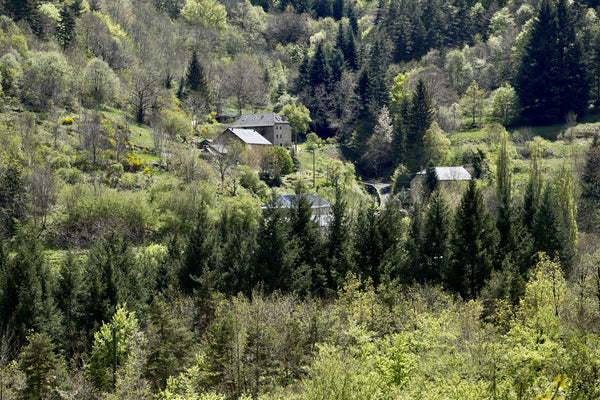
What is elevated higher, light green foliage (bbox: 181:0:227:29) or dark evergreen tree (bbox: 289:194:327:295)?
light green foliage (bbox: 181:0:227:29)

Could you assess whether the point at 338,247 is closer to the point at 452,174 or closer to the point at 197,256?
the point at 197,256

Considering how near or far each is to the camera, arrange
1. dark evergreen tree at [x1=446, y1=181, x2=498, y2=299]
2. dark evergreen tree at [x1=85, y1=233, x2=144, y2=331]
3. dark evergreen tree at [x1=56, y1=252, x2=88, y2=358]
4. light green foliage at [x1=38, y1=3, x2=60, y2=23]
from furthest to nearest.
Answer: light green foliage at [x1=38, y1=3, x2=60, y2=23], dark evergreen tree at [x1=446, y1=181, x2=498, y2=299], dark evergreen tree at [x1=56, y1=252, x2=88, y2=358], dark evergreen tree at [x1=85, y1=233, x2=144, y2=331]

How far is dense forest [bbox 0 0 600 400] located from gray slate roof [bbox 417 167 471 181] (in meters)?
1.37

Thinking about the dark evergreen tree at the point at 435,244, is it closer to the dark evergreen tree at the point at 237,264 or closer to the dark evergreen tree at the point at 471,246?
the dark evergreen tree at the point at 471,246

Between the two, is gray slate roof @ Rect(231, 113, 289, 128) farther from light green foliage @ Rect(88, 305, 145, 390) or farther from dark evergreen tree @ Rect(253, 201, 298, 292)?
light green foliage @ Rect(88, 305, 145, 390)

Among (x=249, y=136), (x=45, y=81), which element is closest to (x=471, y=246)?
(x=249, y=136)

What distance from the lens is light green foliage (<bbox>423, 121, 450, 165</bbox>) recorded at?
70875mm

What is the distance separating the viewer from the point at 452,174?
2475 inches

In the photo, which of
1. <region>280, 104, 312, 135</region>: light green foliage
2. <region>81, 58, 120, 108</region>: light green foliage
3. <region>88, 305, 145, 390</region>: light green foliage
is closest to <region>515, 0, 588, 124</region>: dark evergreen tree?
<region>280, 104, 312, 135</region>: light green foliage

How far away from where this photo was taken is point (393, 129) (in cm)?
8075

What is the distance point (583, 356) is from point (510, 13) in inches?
4660

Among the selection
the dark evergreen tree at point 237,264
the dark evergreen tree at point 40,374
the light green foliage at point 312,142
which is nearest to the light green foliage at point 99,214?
the dark evergreen tree at point 237,264

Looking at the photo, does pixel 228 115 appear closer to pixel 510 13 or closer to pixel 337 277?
pixel 337 277

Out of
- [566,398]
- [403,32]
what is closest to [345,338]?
[566,398]
